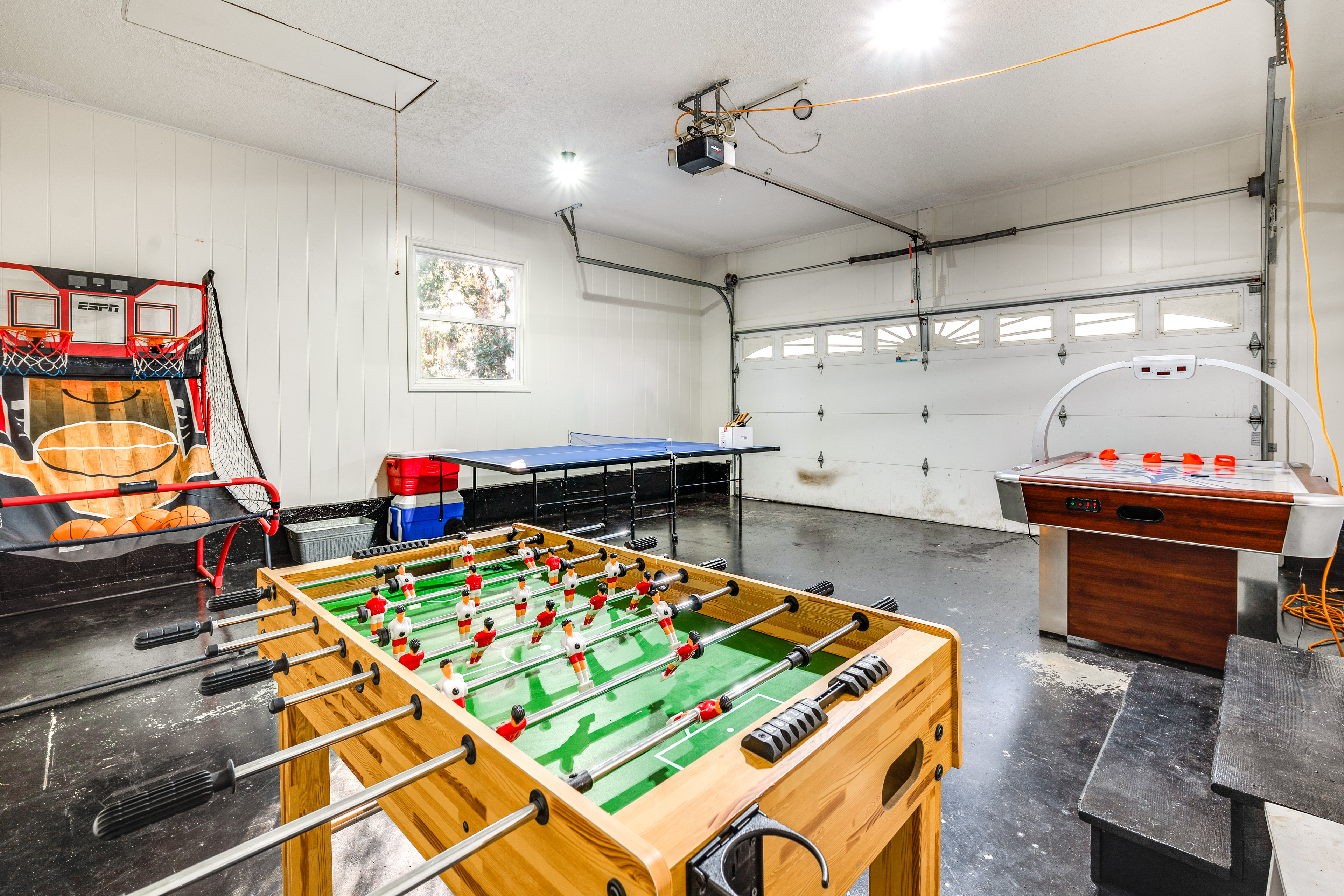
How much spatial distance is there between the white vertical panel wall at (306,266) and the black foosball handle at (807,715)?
4604 mm

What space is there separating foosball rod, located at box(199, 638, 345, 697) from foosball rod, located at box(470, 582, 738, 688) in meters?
0.26

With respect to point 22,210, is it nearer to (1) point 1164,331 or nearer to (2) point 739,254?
(2) point 739,254

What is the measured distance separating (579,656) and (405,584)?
2.06 feet

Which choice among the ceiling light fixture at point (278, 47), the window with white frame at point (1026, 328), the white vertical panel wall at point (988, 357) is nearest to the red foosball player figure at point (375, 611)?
the ceiling light fixture at point (278, 47)

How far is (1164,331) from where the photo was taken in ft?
14.4

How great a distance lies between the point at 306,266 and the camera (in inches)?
171

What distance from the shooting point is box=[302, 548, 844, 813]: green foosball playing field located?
1017 mm

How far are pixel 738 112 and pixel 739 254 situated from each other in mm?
3542

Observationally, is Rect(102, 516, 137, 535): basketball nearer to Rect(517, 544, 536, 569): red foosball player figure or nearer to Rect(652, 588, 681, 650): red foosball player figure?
Rect(517, 544, 536, 569): red foosball player figure

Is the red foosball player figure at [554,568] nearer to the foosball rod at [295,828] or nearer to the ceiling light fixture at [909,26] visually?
the foosball rod at [295,828]

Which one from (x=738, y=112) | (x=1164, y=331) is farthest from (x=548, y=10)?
(x=1164, y=331)

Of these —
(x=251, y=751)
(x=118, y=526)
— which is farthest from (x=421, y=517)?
(x=251, y=751)

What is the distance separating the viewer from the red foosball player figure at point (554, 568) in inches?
63.9

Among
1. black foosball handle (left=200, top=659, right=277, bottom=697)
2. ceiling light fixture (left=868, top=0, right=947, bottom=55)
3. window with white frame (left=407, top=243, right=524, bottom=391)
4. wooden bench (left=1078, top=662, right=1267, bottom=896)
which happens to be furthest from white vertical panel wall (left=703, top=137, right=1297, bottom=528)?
black foosball handle (left=200, top=659, right=277, bottom=697)
